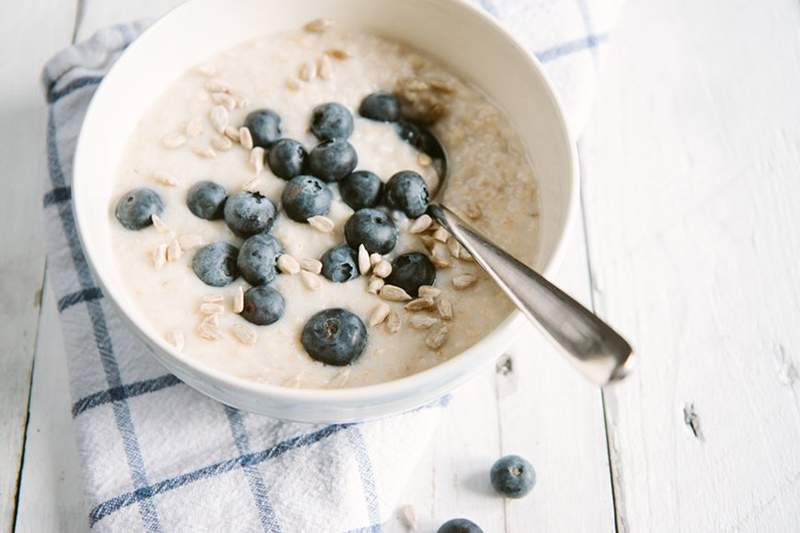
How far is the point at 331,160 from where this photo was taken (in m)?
1.25

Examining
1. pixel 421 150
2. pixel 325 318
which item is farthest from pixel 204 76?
pixel 325 318

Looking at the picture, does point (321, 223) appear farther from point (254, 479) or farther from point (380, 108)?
point (254, 479)

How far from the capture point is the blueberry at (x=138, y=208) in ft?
3.95

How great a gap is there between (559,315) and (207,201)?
1.64 ft

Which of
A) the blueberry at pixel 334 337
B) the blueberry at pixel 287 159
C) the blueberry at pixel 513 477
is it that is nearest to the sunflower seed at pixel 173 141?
the blueberry at pixel 287 159

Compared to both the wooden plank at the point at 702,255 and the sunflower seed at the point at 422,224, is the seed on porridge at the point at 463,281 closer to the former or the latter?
the sunflower seed at the point at 422,224

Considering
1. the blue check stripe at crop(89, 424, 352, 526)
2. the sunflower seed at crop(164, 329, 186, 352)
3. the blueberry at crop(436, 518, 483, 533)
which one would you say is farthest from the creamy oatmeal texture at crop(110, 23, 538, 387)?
the blueberry at crop(436, 518, 483, 533)

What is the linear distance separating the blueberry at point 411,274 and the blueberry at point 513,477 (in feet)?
1.00

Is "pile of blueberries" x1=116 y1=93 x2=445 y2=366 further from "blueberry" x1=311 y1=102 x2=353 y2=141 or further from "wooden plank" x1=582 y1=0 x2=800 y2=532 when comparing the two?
"wooden plank" x1=582 y1=0 x2=800 y2=532

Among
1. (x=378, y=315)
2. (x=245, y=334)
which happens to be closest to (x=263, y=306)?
(x=245, y=334)

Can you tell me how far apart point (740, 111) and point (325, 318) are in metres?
0.99

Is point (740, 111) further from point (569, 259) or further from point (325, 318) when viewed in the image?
point (325, 318)

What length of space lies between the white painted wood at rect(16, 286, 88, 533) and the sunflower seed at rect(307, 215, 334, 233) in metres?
0.47

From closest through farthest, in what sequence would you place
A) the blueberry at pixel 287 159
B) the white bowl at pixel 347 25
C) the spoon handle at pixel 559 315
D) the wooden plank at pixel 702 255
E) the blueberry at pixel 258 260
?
the spoon handle at pixel 559 315 → the white bowl at pixel 347 25 → the blueberry at pixel 258 260 → the blueberry at pixel 287 159 → the wooden plank at pixel 702 255
